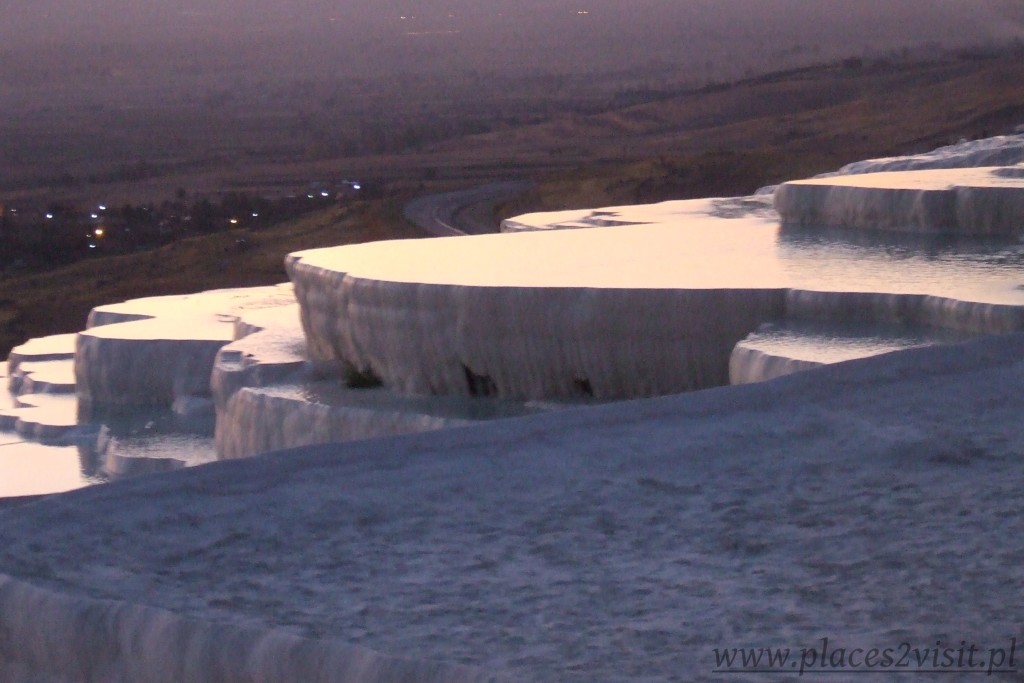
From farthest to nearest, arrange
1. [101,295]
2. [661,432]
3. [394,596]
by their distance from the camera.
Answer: [101,295] < [661,432] < [394,596]

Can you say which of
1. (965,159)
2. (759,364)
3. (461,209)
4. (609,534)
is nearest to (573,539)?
(609,534)

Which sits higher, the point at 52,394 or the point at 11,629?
the point at 11,629

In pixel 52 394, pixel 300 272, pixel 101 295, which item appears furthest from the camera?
pixel 101 295

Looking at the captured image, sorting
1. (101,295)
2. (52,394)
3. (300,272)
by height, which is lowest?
(101,295)

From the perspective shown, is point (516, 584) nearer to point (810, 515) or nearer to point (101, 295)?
point (810, 515)

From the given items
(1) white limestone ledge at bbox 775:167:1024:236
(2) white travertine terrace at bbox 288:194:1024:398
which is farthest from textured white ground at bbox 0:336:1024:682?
(1) white limestone ledge at bbox 775:167:1024:236

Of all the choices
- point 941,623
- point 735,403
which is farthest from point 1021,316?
point 941,623

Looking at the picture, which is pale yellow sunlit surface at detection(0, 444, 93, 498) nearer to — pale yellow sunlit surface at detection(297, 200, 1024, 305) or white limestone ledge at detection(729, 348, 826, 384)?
pale yellow sunlit surface at detection(297, 200, 1024, 305)
